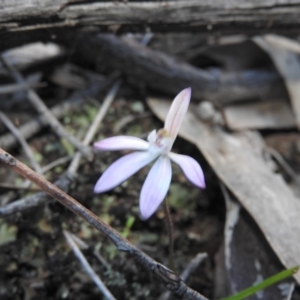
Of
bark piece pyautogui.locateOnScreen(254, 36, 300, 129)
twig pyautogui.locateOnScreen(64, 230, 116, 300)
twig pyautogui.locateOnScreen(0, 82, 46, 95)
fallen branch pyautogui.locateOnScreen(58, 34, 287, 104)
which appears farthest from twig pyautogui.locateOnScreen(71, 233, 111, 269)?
bark piece pyautogui.locateOnScreen(254, 36, 300, 129)

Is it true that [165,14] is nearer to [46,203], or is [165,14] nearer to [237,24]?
[237,24]

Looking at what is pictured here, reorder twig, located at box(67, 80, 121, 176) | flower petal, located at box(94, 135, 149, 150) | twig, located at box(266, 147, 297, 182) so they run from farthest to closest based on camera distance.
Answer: twig, located at box(266, 147, 297, 182), twig, located at box(67, 80, 121, 176), flower petal, located at box(94, 135, 149, 150)

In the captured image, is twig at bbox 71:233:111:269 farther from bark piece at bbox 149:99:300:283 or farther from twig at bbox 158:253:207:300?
bark piece at bbox 149:99:300:283

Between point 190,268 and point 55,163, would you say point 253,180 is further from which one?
point 55,163

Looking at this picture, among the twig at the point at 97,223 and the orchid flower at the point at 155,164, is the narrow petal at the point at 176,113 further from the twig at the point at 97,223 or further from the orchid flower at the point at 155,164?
the twig at the point at 97,223

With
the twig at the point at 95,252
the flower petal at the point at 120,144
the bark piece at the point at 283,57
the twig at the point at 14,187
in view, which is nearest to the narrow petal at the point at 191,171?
the flower petal at the point at 120,144

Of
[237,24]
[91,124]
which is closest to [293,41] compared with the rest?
[237,24]

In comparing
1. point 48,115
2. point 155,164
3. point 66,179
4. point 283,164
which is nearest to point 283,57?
point 283,164
